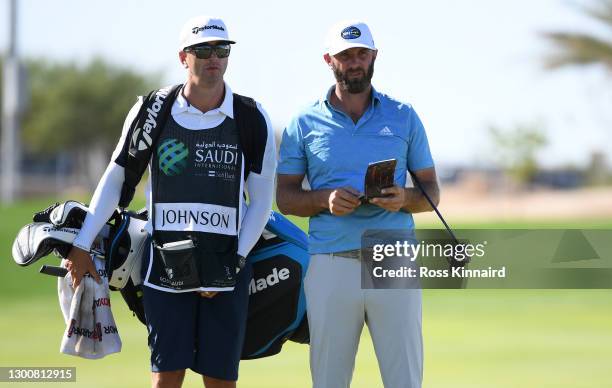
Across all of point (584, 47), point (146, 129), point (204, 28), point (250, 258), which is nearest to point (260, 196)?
point (250, 258)

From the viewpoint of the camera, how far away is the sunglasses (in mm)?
5949

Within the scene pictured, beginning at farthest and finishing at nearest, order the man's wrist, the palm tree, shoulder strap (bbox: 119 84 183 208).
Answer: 1. the palm tree
2. the man's wrist
3. shoulder strap (bbox: 119 84 183 208)

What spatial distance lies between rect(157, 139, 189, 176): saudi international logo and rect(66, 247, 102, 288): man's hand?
619mm

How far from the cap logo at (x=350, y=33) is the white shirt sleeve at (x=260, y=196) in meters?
0.60

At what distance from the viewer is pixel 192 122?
19.8 ft

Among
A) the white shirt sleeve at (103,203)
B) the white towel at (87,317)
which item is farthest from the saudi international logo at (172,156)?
the white towel at (87,317)

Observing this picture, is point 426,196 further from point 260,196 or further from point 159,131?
point 159,131

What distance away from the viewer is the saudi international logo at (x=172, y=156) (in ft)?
19.6

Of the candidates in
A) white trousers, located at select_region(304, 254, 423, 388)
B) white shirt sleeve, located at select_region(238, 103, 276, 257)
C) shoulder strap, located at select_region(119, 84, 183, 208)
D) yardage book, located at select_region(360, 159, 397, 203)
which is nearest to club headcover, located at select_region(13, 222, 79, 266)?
shoulder strap, located at select_region(119, 84, 183, 208)

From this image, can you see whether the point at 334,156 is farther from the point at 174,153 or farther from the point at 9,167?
the point at 9,167

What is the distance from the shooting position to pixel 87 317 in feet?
20.6

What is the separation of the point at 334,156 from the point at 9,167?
37.1m

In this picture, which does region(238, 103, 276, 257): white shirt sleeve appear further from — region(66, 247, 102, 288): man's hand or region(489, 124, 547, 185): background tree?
region(489, 124, 547, 185): background tree

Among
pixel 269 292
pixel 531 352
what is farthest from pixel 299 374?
pixel 269 292
